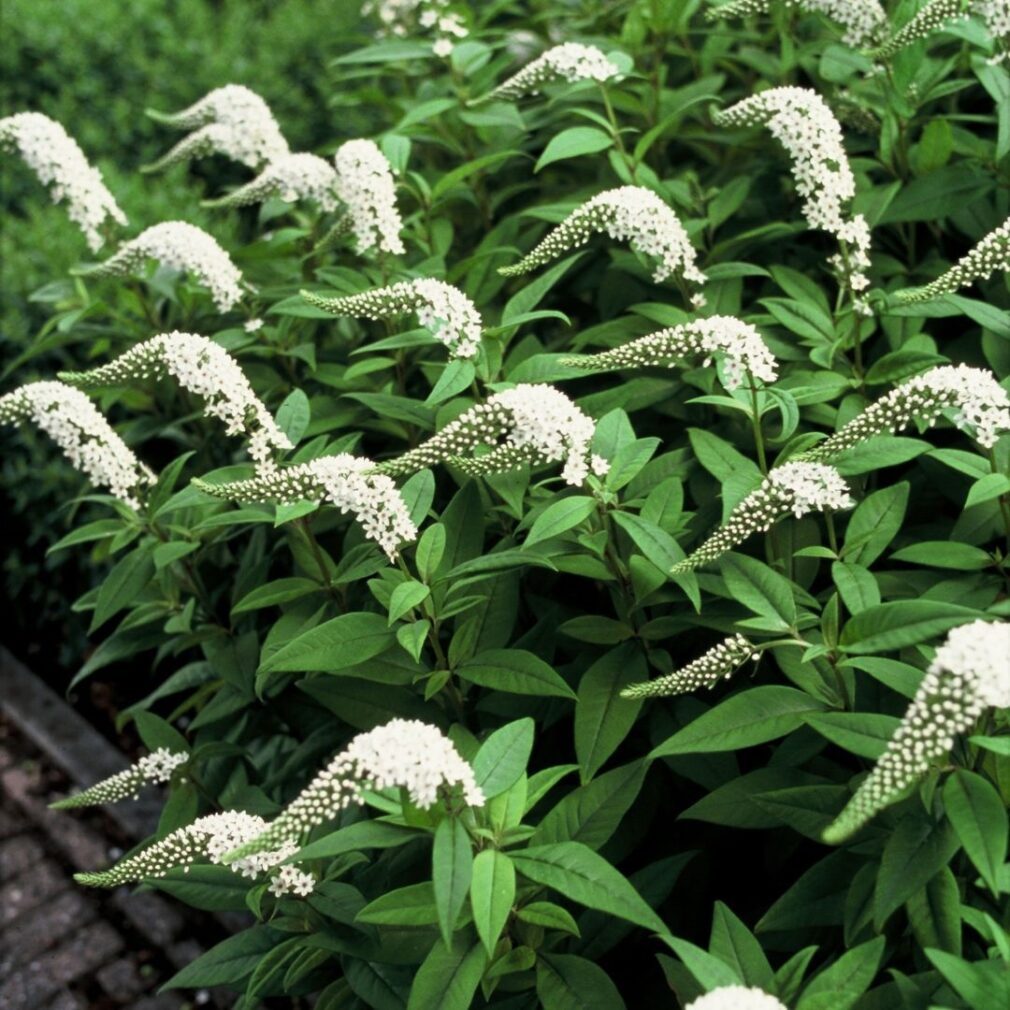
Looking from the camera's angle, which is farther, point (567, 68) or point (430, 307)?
point (567, 68)

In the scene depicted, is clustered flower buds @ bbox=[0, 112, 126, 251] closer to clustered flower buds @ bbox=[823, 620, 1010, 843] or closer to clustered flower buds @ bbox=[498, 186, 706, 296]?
clustered flower buds @ bbox=[498, 186, 706, 296]

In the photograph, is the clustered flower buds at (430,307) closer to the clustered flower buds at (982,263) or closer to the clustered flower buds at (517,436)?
the clustered flower buds at (517,436)

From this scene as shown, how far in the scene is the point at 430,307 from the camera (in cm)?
293

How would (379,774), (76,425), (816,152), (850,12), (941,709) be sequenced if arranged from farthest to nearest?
(850,12) < (76,425) < (816,152) < (379,774) < (941,709)

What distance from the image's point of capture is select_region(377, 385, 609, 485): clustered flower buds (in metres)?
2.54

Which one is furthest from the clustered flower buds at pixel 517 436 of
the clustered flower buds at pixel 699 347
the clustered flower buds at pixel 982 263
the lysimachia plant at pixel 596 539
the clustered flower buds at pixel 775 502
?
the clustered flower buds at pixel 982 263

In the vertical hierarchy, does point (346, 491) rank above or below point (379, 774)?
above

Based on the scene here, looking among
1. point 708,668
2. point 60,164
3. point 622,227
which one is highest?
point 60,164

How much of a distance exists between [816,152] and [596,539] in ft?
3.71

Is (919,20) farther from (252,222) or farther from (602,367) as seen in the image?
(252,222)

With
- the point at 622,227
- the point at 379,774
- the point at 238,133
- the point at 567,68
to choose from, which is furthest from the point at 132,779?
the point at 567,68

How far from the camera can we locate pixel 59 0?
760 cm

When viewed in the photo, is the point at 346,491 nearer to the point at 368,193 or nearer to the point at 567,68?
the point at 368,193

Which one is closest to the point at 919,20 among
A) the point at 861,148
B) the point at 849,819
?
the point at 861,148
